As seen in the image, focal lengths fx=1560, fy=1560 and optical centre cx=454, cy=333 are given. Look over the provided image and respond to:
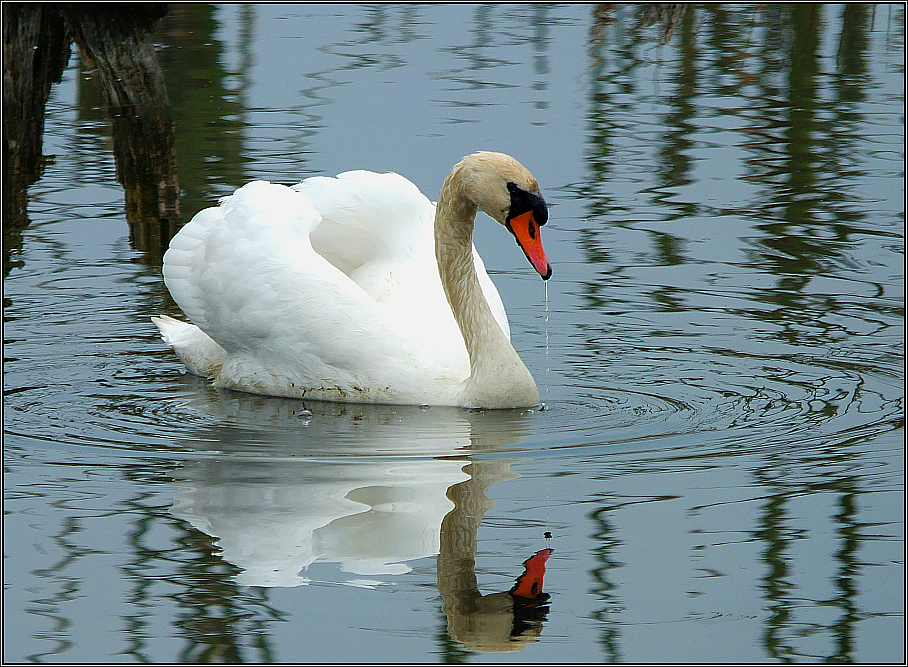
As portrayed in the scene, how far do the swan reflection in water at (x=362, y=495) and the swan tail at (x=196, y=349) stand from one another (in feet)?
1.67

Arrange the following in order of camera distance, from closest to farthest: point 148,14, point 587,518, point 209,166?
point 587,518 → point 209,166 → point 148,14

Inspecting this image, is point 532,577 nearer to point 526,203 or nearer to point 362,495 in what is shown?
point 362,495

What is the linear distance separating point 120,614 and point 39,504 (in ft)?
3.69

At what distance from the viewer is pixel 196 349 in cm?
779

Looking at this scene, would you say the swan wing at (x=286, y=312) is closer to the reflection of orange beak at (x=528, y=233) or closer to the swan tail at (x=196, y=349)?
the swan tail at (x=196, y=349)

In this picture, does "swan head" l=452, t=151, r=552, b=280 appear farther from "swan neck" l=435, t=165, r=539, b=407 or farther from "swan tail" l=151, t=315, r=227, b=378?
"swan tail" l=151, t=315, r=227, b=378

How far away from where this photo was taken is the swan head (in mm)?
6605

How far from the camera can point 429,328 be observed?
7.39m

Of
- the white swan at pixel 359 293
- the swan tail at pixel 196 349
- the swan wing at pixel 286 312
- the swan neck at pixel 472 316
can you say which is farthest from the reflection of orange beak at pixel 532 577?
the swan tail at pixel 196 349

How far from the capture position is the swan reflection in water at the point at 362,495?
15.8ft

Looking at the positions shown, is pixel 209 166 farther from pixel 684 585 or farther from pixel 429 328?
pixel 684 585

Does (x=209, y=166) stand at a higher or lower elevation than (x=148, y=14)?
lower

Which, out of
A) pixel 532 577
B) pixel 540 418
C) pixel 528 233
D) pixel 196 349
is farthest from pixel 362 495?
pixel 196 349

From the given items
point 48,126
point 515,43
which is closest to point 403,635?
point 48,126
